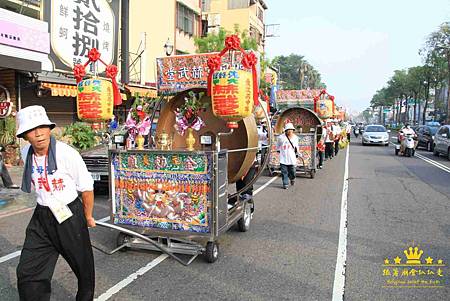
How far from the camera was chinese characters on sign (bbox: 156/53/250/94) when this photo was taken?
5.67m

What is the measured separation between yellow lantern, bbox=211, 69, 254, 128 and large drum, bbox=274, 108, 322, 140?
10.0 meters

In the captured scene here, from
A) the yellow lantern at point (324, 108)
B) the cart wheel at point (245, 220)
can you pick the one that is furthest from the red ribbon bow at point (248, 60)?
the yellow lantern at point (324, 108)

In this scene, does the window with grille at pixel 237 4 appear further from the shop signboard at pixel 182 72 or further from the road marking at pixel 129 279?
the road marking at pixel 129 279

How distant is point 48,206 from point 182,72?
10.9 feet

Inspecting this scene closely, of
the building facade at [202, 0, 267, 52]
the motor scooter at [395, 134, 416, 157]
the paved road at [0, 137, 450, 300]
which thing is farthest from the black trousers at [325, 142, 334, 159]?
the building facade at [202, 0, 267, 52]

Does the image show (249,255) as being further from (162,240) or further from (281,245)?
(162,240)

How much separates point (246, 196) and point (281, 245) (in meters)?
1.14

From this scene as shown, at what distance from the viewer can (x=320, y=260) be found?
15.5 ft

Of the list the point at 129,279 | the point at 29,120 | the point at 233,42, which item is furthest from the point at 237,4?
the point at 29,120

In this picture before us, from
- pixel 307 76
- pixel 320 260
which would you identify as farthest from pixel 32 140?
pixel 307 76

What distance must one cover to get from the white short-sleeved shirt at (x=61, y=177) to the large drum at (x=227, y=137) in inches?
125

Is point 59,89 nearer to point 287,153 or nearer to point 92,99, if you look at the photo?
point 92,99

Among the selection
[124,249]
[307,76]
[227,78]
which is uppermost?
[307,76]

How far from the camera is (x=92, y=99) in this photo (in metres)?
6.47
